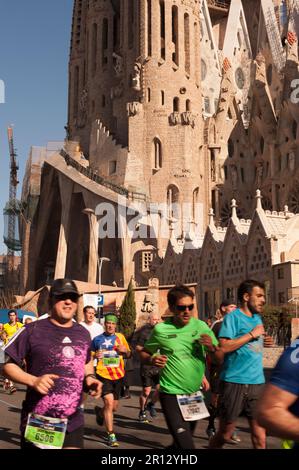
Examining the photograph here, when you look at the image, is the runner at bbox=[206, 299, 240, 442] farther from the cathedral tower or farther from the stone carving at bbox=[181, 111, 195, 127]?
the stone carving at bbox=[181, 111, 195, 127]

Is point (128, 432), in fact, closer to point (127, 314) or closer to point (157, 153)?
point (127, 314)

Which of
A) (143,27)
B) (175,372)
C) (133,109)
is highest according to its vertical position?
(143,27)

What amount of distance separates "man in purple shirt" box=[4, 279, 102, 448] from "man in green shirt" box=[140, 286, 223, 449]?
98 centimetres

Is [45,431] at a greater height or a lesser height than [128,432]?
greater

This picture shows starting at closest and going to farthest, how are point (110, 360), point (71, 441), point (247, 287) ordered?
1. point (71, 441)
2. point (247, 287)
3. point (110, 360)

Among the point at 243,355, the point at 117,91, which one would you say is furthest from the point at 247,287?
the point at 117,91

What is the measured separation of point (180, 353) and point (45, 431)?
1540 mm

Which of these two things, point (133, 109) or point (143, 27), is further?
point (143, 27)

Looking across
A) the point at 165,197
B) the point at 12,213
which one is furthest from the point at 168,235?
the point at 12,213

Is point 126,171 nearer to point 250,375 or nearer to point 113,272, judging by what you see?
point 113,272

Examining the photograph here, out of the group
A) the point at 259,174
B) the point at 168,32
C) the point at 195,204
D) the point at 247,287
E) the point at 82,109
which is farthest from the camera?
the point at 82,109

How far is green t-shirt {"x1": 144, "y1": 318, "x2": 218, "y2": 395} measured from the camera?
4.81 meters

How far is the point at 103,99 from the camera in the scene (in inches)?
2096

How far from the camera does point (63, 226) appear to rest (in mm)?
49250
